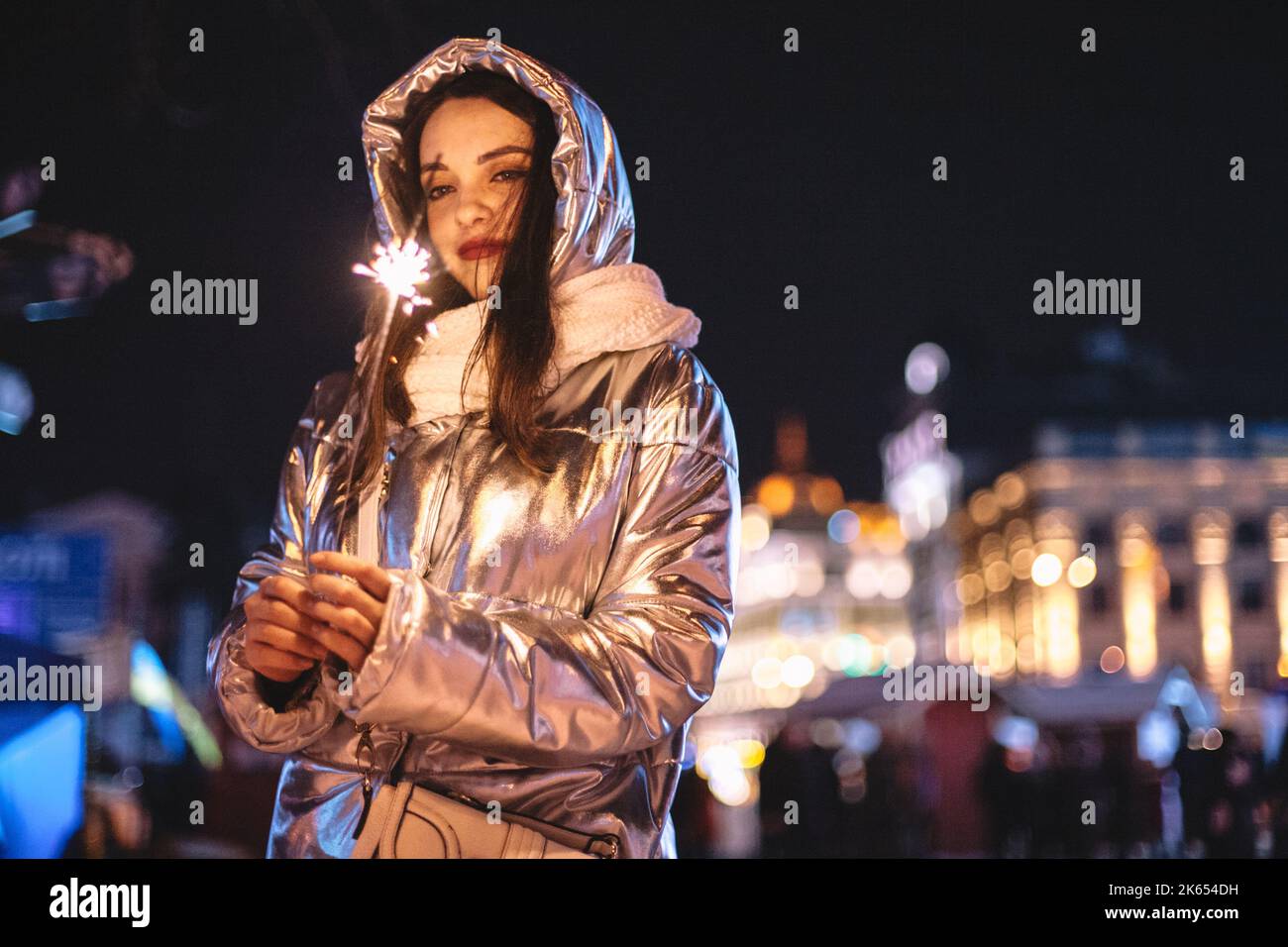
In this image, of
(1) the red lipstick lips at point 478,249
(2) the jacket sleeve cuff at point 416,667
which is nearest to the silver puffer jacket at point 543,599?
(2) the jacket sleeve cuff at point 416,667

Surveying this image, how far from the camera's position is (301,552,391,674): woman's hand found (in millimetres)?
1623

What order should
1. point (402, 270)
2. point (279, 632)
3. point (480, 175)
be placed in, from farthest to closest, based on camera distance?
point (480, 175) < point (402, 270) < point (279, 632)

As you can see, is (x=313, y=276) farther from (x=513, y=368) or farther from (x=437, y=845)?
(x=437, y=845)

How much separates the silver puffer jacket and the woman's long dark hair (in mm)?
33

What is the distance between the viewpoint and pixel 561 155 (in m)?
2.06

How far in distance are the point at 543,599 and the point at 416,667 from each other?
298 millimetres

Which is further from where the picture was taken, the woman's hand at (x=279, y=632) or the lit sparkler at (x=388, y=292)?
the lit sparkler at (x=388, y=292)

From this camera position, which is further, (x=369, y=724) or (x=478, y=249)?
(x=478, y=249)

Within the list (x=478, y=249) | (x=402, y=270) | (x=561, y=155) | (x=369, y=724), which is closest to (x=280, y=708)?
(x=369, y=724)

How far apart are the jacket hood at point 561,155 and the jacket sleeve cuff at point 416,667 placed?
627mm

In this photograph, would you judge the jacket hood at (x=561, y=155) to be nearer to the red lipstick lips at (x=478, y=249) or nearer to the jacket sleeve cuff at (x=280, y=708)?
the red lipstick lips at (x=478, y=249)

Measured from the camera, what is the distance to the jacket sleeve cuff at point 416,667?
1621mm

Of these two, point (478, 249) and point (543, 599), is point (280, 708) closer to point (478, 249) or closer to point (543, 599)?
point (543, 599)
